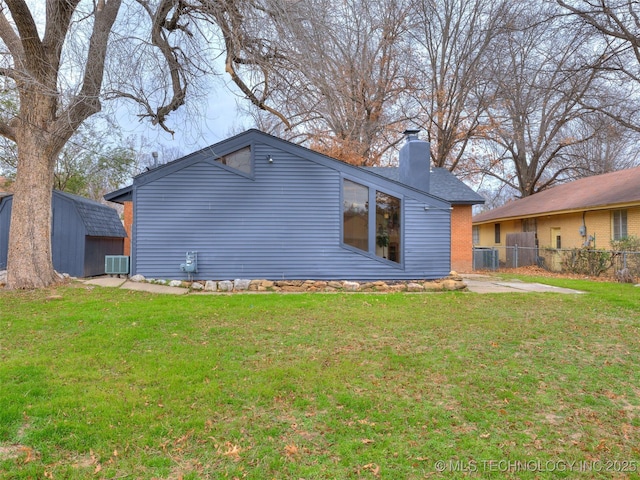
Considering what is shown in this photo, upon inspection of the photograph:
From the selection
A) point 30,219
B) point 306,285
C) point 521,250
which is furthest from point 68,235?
point 521,250

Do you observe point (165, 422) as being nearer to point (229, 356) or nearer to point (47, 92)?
point (229, 356)

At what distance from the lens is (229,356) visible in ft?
15.1

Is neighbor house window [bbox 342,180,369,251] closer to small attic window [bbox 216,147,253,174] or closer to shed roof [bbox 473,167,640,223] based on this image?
small attic window [bbox 216,147,253,174]

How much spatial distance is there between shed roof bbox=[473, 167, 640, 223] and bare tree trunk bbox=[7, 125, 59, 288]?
18056 millimetres

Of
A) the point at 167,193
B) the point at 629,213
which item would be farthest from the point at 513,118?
the point at 167,193

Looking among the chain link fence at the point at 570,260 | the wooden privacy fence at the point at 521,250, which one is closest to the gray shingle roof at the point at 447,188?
the chain link fence at the point at 570,260

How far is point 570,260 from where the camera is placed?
15.8 meters

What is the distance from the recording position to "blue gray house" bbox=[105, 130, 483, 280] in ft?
32.8

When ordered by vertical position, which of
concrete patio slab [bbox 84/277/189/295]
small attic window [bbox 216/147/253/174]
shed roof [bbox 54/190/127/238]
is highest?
small attic window [bbox 216/147/253/174]

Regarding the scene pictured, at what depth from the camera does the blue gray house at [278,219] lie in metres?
10.0

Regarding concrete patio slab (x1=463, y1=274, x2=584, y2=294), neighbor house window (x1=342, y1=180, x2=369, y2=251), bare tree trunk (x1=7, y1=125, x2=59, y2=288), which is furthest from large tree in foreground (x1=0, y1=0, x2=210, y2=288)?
concrete patio slab (x1=463, y1=274, x2=584, y2=294)

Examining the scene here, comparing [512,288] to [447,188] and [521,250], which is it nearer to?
[447,188]

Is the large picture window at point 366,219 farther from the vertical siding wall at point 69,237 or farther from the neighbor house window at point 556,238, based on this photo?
the neighbor house window at point 556,238

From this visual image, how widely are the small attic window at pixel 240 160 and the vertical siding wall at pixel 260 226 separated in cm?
20
